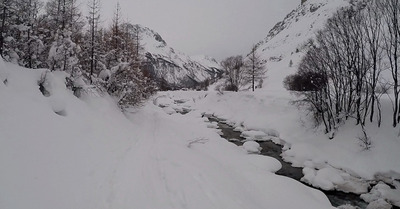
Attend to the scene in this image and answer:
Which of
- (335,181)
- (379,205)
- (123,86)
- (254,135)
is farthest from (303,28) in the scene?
(379,205)

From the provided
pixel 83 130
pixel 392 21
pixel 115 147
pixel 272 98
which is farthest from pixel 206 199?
pixel 272 98

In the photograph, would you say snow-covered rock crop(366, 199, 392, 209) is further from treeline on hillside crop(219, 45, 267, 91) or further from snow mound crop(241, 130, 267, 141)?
treeline on hillside crop(219, 45, 267, 91)

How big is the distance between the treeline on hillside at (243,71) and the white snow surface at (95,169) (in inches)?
1359

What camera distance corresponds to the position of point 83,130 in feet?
35.7

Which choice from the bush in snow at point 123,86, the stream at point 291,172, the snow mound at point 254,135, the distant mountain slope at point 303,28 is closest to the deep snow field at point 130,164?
the stream at point 291,172

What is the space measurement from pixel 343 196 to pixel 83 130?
12.6 m

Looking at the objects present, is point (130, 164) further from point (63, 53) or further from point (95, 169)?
point (63, 53)

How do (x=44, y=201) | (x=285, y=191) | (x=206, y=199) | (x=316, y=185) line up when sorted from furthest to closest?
(x=316, y=185) → (x=285, y=191) → (x=206, y=199) → (x=44, y=201)

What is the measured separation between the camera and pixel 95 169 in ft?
26.6

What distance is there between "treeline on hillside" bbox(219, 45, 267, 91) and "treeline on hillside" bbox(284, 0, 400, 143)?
80.4ft

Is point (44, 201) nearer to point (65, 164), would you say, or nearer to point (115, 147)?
point (65, 164)

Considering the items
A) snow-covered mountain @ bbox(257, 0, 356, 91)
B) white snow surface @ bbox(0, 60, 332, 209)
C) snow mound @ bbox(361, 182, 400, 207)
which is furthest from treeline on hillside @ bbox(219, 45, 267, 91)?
white snow surface @ bbox(0, 60, 332, 209)

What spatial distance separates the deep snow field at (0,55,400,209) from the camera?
6293 millimetres

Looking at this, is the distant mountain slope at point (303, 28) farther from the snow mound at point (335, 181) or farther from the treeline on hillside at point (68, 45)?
the snow mound at point (335, 181)
